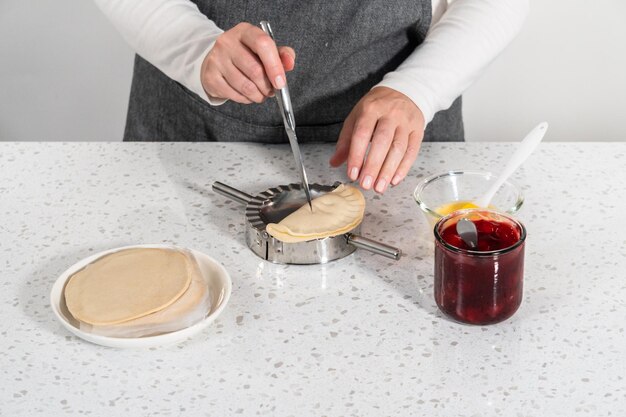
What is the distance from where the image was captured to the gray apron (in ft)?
5.38

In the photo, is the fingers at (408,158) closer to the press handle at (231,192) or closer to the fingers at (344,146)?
the fingers at (344,146)

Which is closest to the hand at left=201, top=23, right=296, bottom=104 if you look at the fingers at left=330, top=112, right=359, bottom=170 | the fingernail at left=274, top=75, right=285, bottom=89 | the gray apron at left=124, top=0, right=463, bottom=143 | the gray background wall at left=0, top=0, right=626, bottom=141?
the fingernail at left=274, top=75, right=285, bottom=89

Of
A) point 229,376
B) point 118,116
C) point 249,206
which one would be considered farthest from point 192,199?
point 118,116

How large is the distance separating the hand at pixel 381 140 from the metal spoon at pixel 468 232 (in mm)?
239

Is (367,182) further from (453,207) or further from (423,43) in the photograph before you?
(423,43)

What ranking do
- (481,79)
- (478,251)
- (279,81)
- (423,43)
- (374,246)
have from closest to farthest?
1. (478,251)
2. (374,246)
3. (279,81)
4. (423,43)
5. (481,79)

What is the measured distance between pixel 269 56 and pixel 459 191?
0.34 meters

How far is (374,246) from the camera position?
1221 millimetres

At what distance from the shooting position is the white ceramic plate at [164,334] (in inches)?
42.2

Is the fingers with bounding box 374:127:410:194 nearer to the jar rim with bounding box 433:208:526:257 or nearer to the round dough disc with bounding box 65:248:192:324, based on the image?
the jar rim with bounding box 433:208:526:257

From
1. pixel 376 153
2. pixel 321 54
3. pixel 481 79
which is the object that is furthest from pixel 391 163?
pixel 481 79

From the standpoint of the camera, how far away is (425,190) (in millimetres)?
1333

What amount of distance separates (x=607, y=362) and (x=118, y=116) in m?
2.16

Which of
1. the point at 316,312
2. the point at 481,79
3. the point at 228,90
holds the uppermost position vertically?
the point at 228,90
